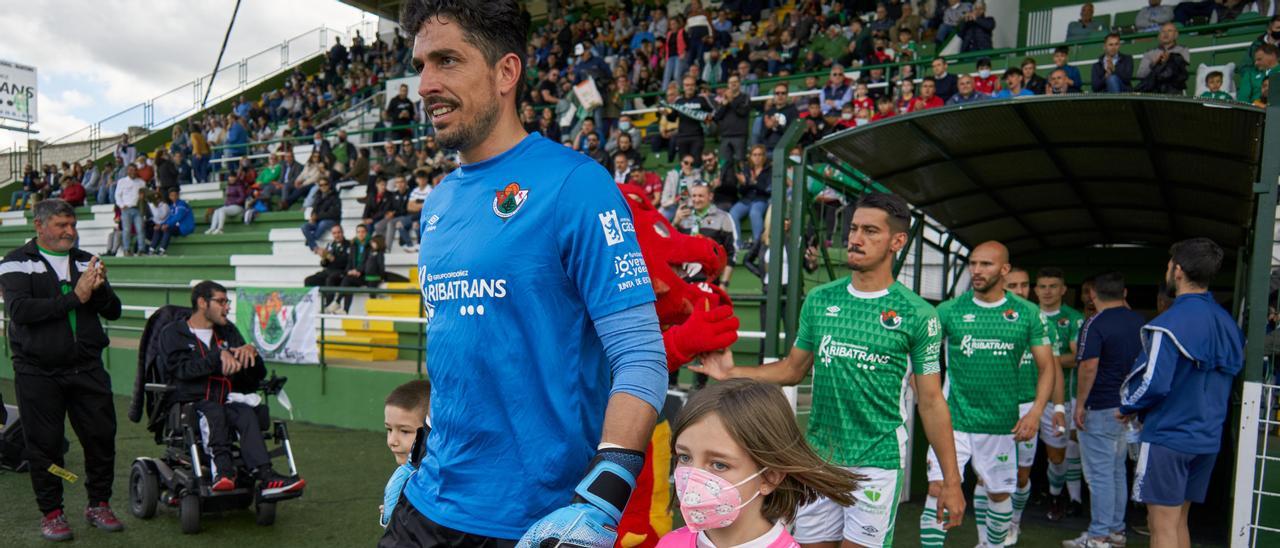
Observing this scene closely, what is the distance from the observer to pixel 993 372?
576 centimetres

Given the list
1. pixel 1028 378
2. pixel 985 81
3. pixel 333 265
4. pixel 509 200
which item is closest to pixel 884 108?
pixel 985 81

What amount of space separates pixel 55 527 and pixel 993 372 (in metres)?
6.24

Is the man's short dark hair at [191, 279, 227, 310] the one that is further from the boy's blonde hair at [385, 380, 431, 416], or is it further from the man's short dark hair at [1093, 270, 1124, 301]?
the man's short dark hair at [1093, 270, 1124, 301]

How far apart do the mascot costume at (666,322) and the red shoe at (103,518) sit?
4584mm

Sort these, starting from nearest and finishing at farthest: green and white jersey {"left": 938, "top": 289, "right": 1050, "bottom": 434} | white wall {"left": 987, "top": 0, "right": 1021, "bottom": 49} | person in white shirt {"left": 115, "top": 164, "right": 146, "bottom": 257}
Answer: green and white jersey {"left": 938, "top": 289, "right": 1050, "bottom": 434} < white wall {"left": 987, "top": 0, "right": 1021, "bottom": 49} < person in white shirt {"left": 115, "top": 164, "right": 146, "bottom": 257}

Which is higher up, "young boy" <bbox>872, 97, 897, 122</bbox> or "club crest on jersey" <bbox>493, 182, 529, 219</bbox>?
"young boy" <bbox>872, 97, 897, 122</bbox>

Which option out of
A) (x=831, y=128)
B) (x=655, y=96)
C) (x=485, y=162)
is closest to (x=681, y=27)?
(x=655, y=96)

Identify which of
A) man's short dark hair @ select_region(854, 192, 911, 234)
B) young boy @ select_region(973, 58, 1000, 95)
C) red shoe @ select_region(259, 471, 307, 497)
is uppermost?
young boy @ select_region(973, 58, 1000, 95)

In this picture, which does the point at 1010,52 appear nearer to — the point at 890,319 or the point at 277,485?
the point at 890,319

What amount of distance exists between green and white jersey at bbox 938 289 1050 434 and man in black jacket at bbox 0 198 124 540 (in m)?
5.65

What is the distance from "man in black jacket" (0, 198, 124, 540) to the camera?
18.8ft

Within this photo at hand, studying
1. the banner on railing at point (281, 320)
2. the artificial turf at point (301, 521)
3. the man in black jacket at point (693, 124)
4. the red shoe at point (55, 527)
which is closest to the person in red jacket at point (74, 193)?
the banner on railing at point (281, 320)

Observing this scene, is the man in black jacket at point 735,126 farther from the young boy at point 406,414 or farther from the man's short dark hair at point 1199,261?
the young boy at point 406,414

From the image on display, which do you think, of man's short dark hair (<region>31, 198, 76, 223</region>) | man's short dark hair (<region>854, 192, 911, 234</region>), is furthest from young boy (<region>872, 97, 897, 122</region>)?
man's short dark hair (<region>31, 198, 76, 223</region>)
